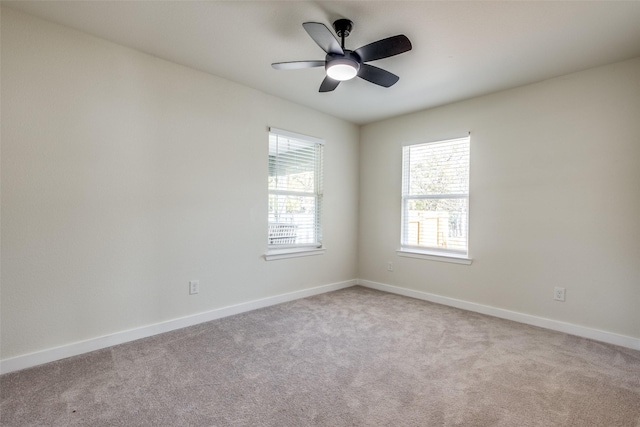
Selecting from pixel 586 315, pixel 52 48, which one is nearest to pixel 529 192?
pixel 586 315

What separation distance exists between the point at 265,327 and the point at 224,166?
169 centimetres

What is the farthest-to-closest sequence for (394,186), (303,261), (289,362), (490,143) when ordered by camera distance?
1. (394,186)
2. (303,261)
3. (490,143)
4. (289,362)

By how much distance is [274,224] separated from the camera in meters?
3.85

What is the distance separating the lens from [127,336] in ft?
8.75

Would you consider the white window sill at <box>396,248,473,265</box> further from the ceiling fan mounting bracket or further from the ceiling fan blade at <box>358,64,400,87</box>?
the ceiling fan mounting bracket

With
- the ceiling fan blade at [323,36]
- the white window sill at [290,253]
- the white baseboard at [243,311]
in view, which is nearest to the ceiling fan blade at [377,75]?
the ceiling fan blade at [323,36]

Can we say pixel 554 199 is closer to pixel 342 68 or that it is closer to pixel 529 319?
pixel 529 319

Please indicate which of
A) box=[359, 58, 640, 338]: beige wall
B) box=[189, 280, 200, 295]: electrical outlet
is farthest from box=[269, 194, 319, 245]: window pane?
box=[359, 58, 640, 338]: beige wall

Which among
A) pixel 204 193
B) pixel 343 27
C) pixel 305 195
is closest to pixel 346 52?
pixel 343 27

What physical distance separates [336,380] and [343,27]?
247 centimetres

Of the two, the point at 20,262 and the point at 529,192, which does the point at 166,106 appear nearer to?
the point at 20,262

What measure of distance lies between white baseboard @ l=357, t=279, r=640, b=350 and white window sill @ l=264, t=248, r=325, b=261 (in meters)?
1.14

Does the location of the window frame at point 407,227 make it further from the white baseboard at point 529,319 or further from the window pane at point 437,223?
the white baseboard at point 529,319

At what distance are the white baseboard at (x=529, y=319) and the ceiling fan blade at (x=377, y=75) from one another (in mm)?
2668
